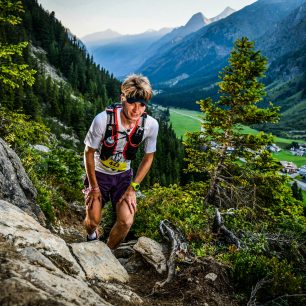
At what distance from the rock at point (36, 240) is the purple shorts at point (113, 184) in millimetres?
1672

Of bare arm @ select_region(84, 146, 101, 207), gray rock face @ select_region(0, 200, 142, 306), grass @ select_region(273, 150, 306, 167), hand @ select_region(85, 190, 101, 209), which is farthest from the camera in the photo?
grass @ select_region(273, 150, 306, 167)

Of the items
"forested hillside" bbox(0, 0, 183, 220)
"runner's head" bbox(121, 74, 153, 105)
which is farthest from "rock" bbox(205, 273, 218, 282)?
"forested hillside" bbox(0, 0, 183, 220)

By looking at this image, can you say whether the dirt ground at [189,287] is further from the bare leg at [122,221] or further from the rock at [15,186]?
the rock at [15,186]

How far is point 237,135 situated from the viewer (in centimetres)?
1675

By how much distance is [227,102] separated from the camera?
16.5 meters

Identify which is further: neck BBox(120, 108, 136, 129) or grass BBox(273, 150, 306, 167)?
grass BBox(273, 150, 306, 167)

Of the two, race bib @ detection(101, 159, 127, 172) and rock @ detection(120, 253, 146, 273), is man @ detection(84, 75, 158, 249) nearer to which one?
race bib @ detection(101, 159, 127, 172)

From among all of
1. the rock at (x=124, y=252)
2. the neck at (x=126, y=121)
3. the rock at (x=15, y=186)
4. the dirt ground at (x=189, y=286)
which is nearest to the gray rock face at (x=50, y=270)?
the dirt ground at (x=189, y=286)

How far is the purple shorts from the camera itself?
5.82 meters

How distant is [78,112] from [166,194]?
2860 inches

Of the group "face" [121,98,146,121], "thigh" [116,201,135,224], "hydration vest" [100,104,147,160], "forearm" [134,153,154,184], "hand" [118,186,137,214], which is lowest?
"thigh" [116,201,135,224]

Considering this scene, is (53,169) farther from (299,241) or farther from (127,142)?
(299,241)

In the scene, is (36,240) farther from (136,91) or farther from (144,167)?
(136,91)

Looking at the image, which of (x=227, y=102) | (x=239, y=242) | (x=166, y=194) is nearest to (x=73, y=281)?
(x=239, y=242)
